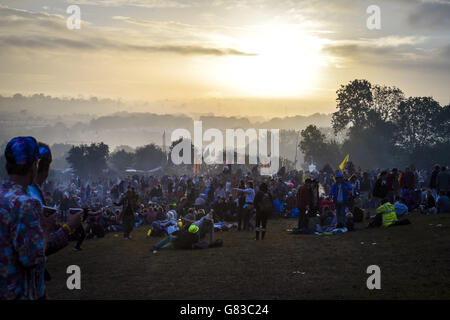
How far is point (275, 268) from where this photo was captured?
11.2m

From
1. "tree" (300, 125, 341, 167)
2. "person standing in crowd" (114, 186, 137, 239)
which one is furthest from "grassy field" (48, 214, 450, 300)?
"tree" (300, 125, 341, 167)

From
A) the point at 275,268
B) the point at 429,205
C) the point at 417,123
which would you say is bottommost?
the point at 275,268

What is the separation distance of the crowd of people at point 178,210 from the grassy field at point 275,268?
98cm

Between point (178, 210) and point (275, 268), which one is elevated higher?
point (275, 268)

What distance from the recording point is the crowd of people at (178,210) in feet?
10.5

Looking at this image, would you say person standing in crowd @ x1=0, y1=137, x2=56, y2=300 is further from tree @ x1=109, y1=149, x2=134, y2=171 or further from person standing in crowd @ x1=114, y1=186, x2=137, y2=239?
tree @ x1=109, y1=149, x2=134, y2=171

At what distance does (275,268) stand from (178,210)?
43.8 ft

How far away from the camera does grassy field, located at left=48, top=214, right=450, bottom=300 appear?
8.84m

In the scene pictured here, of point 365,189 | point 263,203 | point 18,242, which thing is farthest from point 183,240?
point 365,189

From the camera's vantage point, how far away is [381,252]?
12.7 meters

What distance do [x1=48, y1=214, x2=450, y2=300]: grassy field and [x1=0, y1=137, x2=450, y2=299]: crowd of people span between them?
3.22ft

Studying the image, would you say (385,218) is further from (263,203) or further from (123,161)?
(123,161)
